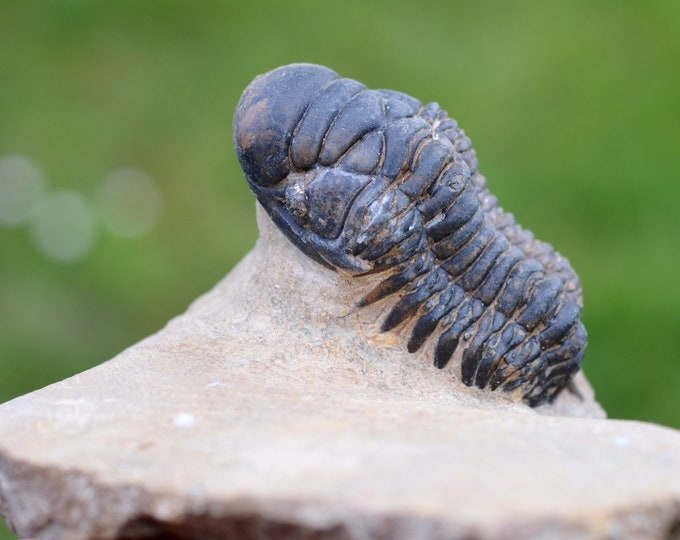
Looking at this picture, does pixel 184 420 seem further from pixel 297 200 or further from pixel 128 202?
pixel 128 202

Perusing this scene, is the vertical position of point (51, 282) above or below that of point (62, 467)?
below

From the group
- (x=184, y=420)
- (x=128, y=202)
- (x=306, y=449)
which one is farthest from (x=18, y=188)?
(x=306, y=449)

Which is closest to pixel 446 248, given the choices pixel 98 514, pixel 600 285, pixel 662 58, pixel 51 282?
pixel 98 514

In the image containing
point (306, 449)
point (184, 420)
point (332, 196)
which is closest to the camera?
point (306, 449)

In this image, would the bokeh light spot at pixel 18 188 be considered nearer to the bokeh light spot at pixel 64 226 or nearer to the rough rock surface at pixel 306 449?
the bokeh light spot at pixel 64 226

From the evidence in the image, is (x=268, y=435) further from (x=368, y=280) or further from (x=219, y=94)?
(x=219, y=94)

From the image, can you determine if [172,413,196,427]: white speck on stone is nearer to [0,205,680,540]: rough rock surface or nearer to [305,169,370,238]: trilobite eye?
[0,205,680,540]: rough rock surface

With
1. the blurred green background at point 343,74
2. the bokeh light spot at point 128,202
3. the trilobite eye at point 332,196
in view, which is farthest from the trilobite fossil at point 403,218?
the bokeh light spot at point 128,202
